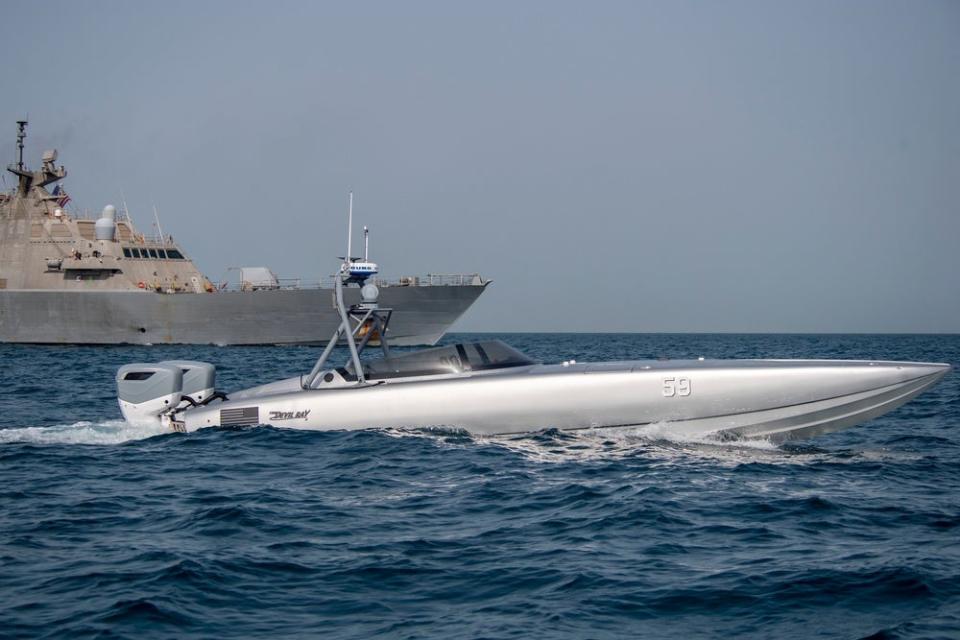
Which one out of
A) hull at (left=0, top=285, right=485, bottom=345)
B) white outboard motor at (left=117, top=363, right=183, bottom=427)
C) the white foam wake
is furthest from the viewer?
hull at (left=0, top=285, right=485, bottom=345)

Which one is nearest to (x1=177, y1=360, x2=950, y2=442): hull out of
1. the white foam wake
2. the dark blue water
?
the dark blue water

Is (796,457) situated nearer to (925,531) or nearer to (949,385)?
(925,531)

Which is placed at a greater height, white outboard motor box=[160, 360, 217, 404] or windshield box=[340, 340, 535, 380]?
windshield box=[340, 340, 535, 380]

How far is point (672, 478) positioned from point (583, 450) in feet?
5.24

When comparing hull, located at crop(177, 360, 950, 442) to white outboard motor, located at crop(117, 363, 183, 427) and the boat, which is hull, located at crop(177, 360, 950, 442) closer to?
the boat

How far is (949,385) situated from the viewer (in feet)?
76.7

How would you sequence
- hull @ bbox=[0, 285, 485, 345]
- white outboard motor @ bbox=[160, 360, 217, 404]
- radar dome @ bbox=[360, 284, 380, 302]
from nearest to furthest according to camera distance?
radar dome @ bbox=[360, 284, 380, 302], white outboard motor @ bbox=[160, 360, 217, 404], hull @ bbox=[0, 285, 485, 345]

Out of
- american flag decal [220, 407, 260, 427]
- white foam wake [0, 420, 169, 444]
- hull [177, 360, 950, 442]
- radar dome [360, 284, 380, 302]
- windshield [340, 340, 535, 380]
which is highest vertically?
radar dome [360, 284, 380, 302]

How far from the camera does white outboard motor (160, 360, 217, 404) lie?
13391 millimetres

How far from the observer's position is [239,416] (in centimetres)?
1275

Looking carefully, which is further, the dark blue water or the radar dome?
the radar dome

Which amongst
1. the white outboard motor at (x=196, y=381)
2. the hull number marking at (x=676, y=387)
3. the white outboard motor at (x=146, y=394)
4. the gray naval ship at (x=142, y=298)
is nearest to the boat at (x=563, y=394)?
the hull number marking at (x=676, y=387)

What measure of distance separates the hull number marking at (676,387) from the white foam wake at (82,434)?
666 centimetres

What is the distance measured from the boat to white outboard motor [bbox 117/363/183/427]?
10.9 inches
